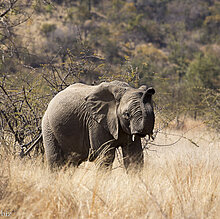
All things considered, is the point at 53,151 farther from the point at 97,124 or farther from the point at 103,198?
the point at 103,198

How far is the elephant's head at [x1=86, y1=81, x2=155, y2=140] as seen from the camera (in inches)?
183

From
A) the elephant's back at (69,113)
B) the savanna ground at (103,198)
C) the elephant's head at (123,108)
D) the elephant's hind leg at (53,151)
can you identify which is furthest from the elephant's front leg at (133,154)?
the elephant's hind leg at (53,151)

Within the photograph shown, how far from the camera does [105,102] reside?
17.4ft

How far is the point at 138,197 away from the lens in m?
3.78

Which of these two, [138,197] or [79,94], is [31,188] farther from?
[79,94]

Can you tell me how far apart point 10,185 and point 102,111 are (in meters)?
1.90

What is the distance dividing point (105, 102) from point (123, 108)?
0.41 meters

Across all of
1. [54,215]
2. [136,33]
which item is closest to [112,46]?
[136,33]

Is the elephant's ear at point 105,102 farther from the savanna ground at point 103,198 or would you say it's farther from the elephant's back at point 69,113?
the savanna ground at point 103,198

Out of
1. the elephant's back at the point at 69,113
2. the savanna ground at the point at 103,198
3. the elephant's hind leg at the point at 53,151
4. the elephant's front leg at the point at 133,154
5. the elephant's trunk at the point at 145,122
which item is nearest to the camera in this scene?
the savanna ground at the point at 103,198

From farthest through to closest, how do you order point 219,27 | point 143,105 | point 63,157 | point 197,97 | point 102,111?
point 219,27
point 197,97
point 63,157
point 102,111
point 143,105

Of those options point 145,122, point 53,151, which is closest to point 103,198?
point 145,122

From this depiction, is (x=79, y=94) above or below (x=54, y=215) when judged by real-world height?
above

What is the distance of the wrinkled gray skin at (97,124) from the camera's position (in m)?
4.90
